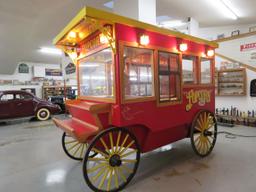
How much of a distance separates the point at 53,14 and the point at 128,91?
4981 millimetres

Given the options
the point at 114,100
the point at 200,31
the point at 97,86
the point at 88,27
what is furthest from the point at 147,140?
the point at 200,31

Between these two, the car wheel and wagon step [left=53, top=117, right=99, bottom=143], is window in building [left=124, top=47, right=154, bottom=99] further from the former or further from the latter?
the car wheel

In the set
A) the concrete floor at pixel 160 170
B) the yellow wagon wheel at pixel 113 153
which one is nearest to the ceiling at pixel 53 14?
the concrete floor at pixel 160 170

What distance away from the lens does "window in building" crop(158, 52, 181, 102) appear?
3034 millimetres

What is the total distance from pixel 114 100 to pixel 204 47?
2499 millimetres

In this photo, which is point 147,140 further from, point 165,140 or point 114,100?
point 114,100

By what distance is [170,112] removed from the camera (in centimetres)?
303

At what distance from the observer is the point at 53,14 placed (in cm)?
602

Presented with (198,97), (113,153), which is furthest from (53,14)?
(113,153)

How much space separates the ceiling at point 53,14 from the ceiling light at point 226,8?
0.16m

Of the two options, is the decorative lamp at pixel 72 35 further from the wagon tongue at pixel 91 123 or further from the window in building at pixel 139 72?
the wagon tongue at pixel 91 123

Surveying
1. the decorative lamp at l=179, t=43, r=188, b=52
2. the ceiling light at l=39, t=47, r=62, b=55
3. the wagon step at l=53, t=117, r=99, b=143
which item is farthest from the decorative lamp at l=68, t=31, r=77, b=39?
the ceiling light at l=39, t=47, r=62, b=55

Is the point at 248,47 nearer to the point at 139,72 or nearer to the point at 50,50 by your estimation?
the point at 139,72

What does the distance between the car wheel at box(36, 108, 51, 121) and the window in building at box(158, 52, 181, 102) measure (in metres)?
6.83
